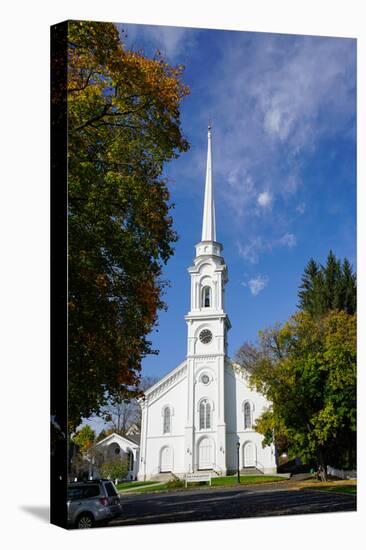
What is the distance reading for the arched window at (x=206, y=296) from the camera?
1255 cm

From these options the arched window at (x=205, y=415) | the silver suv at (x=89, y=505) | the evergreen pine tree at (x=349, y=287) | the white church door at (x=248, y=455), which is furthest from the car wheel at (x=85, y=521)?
the evergreen pine tree at (x=349, y=287)

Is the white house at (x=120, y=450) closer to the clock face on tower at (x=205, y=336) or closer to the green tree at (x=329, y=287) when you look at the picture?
the clock face on tower at (x=205, y=336)

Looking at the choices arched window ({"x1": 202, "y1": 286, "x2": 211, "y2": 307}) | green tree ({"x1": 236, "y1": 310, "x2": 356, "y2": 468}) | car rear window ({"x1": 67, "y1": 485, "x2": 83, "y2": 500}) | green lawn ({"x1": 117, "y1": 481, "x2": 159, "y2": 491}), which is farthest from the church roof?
arched window ({"x1": 202, "y1": 286, "x2": 211, "y2": 307})

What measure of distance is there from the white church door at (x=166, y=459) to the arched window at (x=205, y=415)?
691 millimetres

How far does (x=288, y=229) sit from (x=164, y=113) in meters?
2.93

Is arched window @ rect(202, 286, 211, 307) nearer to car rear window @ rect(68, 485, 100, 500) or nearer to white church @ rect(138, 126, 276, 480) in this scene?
white church @ rect(138, 126, 276, 480)

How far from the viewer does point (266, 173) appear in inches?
495

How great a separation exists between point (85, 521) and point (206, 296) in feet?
13.6

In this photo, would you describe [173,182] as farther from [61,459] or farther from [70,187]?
[61,459]

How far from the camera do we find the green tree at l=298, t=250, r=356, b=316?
1304cm

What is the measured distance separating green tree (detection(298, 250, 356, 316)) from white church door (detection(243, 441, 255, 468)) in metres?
2.59

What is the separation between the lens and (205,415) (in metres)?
12.5

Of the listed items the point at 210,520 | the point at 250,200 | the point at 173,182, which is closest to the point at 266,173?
the point at 250,200

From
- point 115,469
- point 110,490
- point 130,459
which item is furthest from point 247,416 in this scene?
point 110,490
